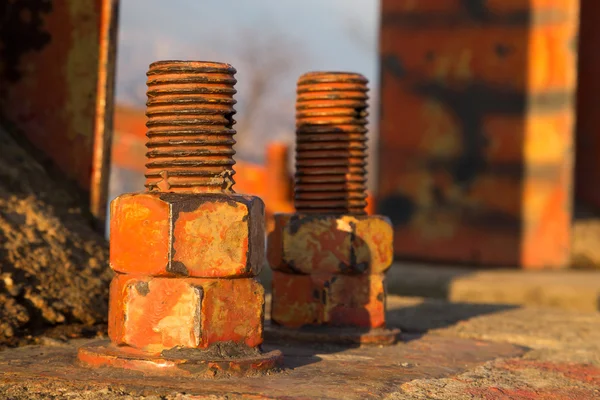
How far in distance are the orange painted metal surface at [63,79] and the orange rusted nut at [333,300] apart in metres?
1.12

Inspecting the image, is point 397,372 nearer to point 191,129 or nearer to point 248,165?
point 191,129

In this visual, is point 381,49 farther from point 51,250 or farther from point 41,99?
point 51,250

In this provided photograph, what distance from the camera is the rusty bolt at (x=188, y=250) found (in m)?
2.80

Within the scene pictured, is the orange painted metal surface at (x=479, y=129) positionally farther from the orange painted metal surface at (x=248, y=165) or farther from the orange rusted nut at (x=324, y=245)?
the orange rusted nut at (x=324, y=245)

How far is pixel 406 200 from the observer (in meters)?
7.66

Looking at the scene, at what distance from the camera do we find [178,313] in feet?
9.20

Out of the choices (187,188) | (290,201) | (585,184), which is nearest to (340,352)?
(187,188)

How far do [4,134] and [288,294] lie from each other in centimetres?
150

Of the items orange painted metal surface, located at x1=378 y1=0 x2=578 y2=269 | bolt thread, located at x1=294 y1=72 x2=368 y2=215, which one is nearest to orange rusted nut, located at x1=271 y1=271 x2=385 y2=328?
bolt thread, located at x1=294 y1=72 x2=368 y2=215

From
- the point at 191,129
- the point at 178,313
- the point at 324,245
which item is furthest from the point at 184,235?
the point at 324,245

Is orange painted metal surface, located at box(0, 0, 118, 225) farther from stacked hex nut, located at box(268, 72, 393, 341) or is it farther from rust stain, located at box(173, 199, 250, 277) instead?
rust stain, located at box(173, 199, 250, 277)

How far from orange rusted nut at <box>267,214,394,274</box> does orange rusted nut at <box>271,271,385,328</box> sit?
0.03 m

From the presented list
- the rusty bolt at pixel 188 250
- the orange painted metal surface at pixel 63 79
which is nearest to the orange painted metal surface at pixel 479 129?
the orange painted metal surface at pixel 63 79

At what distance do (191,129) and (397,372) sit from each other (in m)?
0.93
